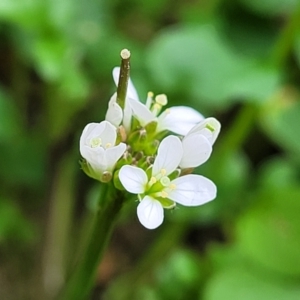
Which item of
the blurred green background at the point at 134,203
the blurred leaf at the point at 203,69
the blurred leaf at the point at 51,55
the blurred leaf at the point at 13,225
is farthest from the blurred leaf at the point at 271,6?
the blurred leaf at the point at 13,225

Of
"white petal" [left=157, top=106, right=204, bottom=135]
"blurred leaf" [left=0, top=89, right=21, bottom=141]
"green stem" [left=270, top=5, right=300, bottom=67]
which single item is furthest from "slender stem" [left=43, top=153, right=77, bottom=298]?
"white petal" [left=157, top=106, right=204, bottom=135]

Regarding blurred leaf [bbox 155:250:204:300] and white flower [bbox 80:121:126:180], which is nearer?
white flower [bbox 80:121:126:180]

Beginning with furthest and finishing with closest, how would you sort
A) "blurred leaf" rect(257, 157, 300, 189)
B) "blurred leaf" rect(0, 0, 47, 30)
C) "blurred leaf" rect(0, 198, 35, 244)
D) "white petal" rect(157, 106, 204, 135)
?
"blurred leaf" rect(257, 157, 300, 189) → "blurred leaf" rect(0, 198, 35, 244) → "blurred leaf" rect(0, 0, 47, 30) → "white petal" rect(157, 106, 204, 135)

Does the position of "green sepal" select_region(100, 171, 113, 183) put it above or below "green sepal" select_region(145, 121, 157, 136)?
below

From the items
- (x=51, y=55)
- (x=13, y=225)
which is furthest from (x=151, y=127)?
(x=13, y=225)

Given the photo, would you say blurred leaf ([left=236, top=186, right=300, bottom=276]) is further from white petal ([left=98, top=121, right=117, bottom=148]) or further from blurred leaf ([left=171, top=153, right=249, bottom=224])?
white petal ([left=98, top=121, right=117, bottom=148])

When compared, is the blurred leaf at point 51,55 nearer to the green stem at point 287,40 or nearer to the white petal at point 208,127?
the green stem at point 287,40

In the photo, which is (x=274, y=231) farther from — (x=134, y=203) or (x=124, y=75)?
(x=124, y=75)
